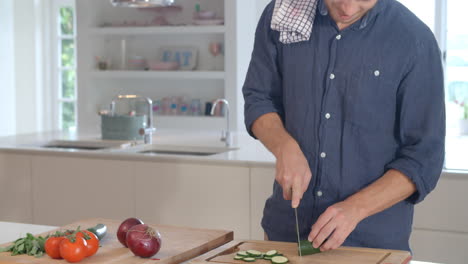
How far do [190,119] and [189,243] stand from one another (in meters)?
5.02

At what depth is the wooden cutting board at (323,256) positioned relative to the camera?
5.33 ft

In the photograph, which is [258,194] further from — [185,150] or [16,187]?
[16,187]

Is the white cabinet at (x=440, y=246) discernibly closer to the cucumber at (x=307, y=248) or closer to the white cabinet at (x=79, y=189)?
the white cabinet at (x=79, y=189)

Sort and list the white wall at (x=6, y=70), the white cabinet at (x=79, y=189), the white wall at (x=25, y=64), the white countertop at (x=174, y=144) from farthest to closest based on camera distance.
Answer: the white wall at (x=25, y=64), the white wall at (x=6, y=70), the white cabinet at (x=79, y=189), the white countertop at (x=174, y=144)

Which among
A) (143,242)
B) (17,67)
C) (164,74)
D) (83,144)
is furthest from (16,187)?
(17,67)

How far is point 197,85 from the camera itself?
7.04 m

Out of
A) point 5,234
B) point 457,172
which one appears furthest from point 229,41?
point 5,234

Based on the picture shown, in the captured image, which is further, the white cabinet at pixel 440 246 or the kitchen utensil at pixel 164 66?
the kitchen utensil at pixel 164 66

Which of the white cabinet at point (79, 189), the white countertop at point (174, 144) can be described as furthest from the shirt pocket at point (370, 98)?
the white cabinet at point (79, 189)

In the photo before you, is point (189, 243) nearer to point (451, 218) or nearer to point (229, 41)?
point (451, 218)

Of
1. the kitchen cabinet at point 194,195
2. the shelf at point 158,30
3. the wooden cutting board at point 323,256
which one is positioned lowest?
the kitchen cabinet at point 194,195

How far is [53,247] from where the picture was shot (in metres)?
1.72

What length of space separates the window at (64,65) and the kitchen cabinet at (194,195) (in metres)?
5.35

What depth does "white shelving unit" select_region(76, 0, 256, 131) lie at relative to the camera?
6.56m
